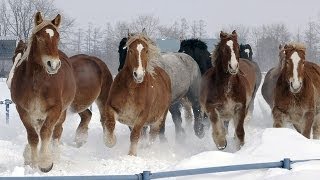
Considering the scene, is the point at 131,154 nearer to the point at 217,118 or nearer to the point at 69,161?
the point at 69,161

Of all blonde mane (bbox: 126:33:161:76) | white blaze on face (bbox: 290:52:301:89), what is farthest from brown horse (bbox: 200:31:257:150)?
blonde mane (bbox: 126:33:161:76)

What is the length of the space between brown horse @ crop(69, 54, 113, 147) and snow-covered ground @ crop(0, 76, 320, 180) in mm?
544

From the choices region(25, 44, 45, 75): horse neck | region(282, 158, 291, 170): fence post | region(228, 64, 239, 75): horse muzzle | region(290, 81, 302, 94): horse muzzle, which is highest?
region(25, 44, 45, 75): horse neck

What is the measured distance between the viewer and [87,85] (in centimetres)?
1068

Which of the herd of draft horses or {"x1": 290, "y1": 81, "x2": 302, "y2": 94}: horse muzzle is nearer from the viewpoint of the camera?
the herd of draft horses

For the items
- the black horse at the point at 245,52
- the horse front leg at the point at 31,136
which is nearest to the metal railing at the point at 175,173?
the horse front leg at the point at 31,136

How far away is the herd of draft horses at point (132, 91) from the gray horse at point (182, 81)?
123cm

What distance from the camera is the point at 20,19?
71188 millimetres

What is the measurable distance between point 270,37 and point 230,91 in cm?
8412

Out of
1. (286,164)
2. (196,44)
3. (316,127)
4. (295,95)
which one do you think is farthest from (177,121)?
(286,164)

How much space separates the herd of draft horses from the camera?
7469 millimetres

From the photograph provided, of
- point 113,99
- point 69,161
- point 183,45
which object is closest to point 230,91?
point 113,99

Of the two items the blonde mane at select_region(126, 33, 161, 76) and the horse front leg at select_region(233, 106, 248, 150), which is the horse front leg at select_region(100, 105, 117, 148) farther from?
the horse front leg at select_region(233, 106, 248, 150)

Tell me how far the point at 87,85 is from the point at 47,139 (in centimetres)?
328
